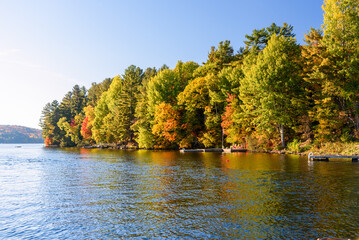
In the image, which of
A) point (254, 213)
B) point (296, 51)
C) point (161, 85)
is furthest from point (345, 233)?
point (161, 85)

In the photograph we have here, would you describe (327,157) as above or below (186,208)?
above

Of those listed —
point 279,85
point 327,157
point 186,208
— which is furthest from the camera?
point 279,85

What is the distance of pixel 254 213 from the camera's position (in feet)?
44.3

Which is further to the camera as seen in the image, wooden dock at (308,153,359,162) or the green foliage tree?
the green foliage tree

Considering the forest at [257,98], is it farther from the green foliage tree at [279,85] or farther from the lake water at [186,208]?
the lake water at [186,208]

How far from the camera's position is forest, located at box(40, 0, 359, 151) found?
4103cm

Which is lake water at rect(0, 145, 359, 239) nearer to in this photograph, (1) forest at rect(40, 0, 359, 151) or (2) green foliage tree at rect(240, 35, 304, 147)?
(1) forest at rect(40, 0, 359, 151)

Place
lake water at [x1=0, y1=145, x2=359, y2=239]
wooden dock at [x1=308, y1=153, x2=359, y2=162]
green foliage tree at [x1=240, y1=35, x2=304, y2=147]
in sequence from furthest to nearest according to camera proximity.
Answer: green foliage tree at [x1=240, y1=35, x2=304, y2=147], wooden dock at [x1=308, y1=153, x2=359, y2=162], lake water at [x1=0, y1=145, x2=359, y2=239]

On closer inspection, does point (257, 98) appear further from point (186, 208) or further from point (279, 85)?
point (186, 208)

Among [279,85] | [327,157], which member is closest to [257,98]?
[279,85]

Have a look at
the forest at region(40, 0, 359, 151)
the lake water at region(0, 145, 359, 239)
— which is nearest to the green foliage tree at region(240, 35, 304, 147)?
the forest at region(40, 0, 359, 151)

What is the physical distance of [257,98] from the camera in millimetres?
52875

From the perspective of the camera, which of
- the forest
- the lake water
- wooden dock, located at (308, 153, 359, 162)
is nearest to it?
the lake water

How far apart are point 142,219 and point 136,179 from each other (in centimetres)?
1162
